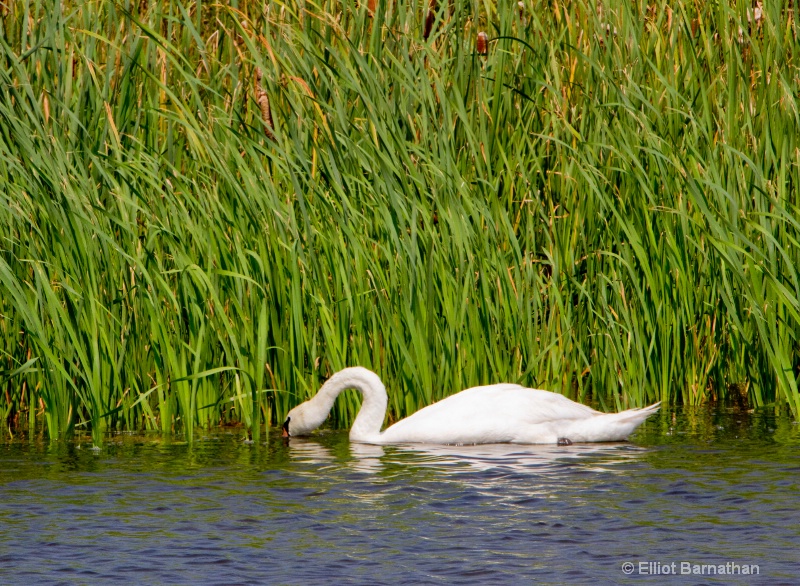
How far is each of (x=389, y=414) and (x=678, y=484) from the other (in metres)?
2.04

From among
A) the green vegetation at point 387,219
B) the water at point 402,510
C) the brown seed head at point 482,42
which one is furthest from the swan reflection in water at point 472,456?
the brown seed head at point 482,42

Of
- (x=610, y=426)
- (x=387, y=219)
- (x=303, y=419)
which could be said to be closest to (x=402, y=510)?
(x=303, y=419)

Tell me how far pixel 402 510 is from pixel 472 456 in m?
1.22

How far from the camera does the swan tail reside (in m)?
6.77

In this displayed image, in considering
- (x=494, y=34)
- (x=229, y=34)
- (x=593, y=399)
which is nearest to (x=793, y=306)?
(x=593, y=399)

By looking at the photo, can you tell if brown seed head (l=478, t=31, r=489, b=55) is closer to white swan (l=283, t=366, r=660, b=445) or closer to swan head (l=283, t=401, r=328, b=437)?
white swan (l=283, t=366, r=660, b=445)

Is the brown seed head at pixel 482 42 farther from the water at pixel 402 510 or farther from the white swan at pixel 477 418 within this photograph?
the water at pixel 402 510

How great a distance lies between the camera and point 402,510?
221 inches

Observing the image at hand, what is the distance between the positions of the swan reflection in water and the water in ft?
0.05

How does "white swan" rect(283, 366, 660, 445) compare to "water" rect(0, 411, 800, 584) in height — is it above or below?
above

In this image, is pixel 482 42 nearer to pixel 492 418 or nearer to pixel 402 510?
pixel 492 418

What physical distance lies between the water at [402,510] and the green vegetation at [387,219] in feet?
1.58

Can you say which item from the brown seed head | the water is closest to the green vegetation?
the brown seed head

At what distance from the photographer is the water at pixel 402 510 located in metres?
4.85
